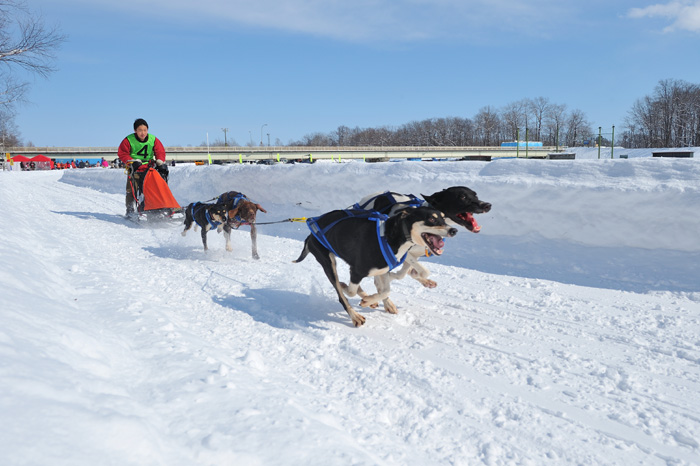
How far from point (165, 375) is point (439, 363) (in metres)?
1.91

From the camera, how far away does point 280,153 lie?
283ft

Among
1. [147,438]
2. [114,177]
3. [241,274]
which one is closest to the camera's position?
[147,438]

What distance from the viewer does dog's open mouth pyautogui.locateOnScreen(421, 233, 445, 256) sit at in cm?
403

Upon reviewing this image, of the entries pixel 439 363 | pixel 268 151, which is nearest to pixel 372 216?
pixel 439 363

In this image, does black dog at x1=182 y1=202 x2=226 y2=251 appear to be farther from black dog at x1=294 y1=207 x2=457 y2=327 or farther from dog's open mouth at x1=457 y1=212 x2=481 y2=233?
dog's open mouth at x1=457 y1=212 x2=481 y2=233

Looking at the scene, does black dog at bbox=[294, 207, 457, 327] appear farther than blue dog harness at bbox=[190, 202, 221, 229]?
No

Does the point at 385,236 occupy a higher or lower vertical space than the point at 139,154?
lower

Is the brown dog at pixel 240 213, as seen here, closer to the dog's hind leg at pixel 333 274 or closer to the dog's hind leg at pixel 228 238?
the dog's hind leg at pixel 228 238

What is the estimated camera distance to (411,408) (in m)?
2.82

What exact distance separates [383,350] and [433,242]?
102 centimetres

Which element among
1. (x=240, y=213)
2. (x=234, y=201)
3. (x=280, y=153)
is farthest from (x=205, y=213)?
(x=280, y=153)

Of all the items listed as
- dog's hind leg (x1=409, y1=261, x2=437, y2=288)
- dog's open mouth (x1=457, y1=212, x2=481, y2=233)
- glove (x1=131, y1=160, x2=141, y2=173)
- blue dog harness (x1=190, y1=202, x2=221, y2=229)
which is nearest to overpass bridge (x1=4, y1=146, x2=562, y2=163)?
glove (x1=131, y1=160, x2=141, y2=173)

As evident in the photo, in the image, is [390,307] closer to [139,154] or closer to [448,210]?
[448,210]

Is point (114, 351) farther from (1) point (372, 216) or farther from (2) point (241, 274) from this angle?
(2) point (241, 274)
